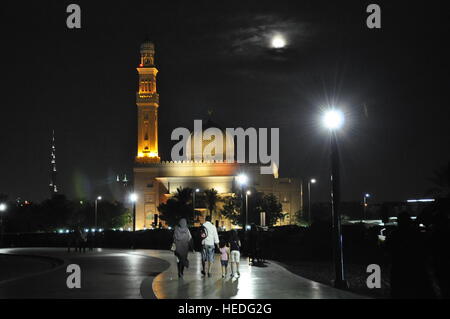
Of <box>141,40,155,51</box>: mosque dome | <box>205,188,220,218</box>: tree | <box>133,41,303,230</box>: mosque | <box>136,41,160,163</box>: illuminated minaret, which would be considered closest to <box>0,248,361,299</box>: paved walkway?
<box>205,188,220,218</box>: tree

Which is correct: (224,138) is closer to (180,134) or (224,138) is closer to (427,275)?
(180,134)

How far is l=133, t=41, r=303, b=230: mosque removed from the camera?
90.4 metres

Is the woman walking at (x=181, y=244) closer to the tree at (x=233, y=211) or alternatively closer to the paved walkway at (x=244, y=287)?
the paved walkway at (x=244, y=287)

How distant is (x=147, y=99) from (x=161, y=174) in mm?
10875

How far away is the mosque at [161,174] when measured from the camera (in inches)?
3561

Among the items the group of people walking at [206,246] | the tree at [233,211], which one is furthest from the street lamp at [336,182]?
the tree at [233,211]

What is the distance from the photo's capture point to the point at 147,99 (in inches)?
3602

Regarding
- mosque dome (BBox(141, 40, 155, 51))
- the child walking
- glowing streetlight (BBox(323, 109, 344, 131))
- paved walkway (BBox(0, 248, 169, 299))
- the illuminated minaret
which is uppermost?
mosque dome (BBox(141, 40, 155, 51))

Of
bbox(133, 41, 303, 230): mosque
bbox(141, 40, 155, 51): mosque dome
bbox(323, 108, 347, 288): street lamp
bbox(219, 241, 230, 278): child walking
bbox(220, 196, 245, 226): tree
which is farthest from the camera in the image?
bbox(141, 40, 155, 51): mosque dome

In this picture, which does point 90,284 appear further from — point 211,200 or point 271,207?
point 211,200

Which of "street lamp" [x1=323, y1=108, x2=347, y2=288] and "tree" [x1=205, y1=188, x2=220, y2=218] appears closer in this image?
"street lamp" [x1=323, y1=108, x2=347, y2=288]

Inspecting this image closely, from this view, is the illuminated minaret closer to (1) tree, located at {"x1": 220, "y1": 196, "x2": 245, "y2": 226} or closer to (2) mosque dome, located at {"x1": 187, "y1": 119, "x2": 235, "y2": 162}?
(2) mosque dome, located at {"x1": 187, "y1": 119, "x2": 235, "y2": 162}
